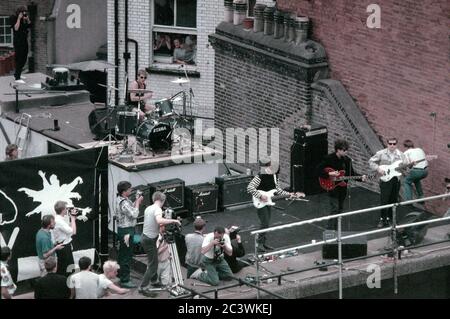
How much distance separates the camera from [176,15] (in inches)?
1398

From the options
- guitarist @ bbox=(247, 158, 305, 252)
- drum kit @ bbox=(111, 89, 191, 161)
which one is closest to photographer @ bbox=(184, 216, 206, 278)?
guitarist @ bbox=(247, 158, 305, 252)

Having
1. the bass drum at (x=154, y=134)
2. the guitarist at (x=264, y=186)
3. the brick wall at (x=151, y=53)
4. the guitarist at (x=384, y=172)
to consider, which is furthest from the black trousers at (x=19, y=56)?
the guitarist at (x=384, y=172)

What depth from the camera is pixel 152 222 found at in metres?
24.1

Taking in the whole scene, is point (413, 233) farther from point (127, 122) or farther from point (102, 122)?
point (102, 122)

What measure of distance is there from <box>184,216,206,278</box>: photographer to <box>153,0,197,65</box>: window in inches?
454

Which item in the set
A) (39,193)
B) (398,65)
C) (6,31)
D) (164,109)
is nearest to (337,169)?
(398,65)

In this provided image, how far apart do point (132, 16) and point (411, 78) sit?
31.8 feet

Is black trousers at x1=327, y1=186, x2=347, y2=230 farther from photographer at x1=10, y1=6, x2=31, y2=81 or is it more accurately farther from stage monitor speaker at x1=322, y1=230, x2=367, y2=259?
photographer at x1=10, y1=6, x2=31, y2=81

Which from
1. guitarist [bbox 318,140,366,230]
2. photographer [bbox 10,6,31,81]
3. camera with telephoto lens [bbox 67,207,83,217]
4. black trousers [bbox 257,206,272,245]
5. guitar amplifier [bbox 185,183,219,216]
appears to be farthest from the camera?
photographer [bbox 10,6,31,81]

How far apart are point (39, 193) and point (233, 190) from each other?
4666 mm

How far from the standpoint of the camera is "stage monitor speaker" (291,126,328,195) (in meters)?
28.5

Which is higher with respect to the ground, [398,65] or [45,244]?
[398,65]

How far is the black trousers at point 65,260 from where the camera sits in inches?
971

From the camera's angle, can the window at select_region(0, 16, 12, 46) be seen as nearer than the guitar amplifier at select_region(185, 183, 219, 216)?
No
